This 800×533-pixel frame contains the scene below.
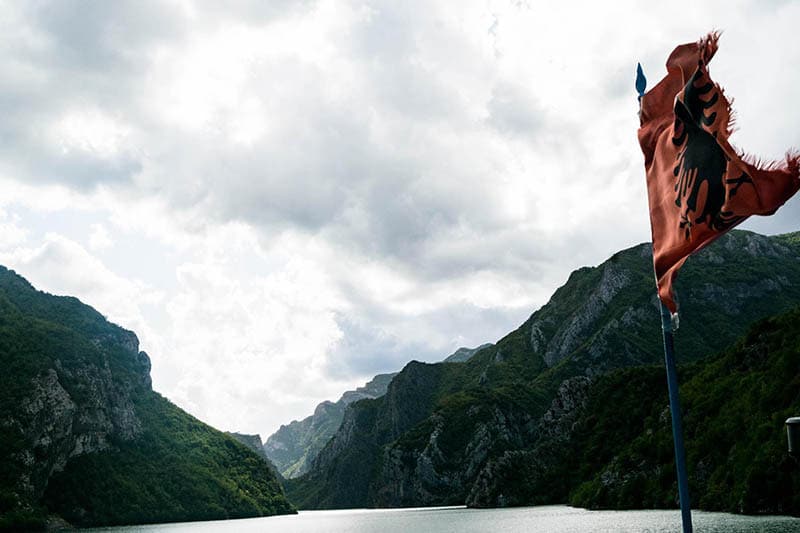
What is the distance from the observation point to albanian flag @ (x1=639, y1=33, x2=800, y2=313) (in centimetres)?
1127

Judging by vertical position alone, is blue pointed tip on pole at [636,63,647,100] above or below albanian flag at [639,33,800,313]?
above

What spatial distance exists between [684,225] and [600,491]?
A: 534 feet

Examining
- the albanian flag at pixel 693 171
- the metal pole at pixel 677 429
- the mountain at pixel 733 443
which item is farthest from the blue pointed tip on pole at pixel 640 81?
the mountain at pixel 733 443

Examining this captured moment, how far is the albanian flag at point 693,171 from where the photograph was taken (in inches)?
444

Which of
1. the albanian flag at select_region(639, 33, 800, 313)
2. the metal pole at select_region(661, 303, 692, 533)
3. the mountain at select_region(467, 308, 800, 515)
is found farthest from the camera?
the mountain at select_region(467, 308, 800, 515)

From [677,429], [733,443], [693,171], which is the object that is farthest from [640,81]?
[733,443]

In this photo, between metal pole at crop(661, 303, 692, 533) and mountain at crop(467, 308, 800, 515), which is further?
mountain at crop(467, 308, 800, 515)

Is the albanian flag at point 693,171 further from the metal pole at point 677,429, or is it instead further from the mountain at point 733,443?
the mountain at point 733,443

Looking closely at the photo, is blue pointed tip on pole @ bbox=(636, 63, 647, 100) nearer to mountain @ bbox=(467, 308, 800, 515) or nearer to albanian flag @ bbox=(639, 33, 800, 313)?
albanian flag @ bbox=(639, 33, 800, 313)

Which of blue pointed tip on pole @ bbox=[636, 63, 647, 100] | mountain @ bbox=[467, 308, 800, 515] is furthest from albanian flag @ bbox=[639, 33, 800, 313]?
mountain @ bbox=[467, 308, 800, 515]

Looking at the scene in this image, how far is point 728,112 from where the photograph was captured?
471 inches

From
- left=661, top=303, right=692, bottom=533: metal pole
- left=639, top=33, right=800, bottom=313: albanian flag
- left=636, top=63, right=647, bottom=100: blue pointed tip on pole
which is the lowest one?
left=661, top=303, right=692, bottom=533: metal pole

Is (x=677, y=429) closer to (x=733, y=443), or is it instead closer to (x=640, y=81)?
(x=640, y=81)

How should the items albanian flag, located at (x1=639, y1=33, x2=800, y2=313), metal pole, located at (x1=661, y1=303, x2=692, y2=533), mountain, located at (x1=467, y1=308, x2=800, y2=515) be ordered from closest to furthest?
albanian flag, located at (x1=639, y1=33, x2=800, y2=313) → metal pole, located at (x1=661, y1=303, x2=692, y2=533) → mountain, located at (x1=467, y1=308, x2=800, y2=515)
